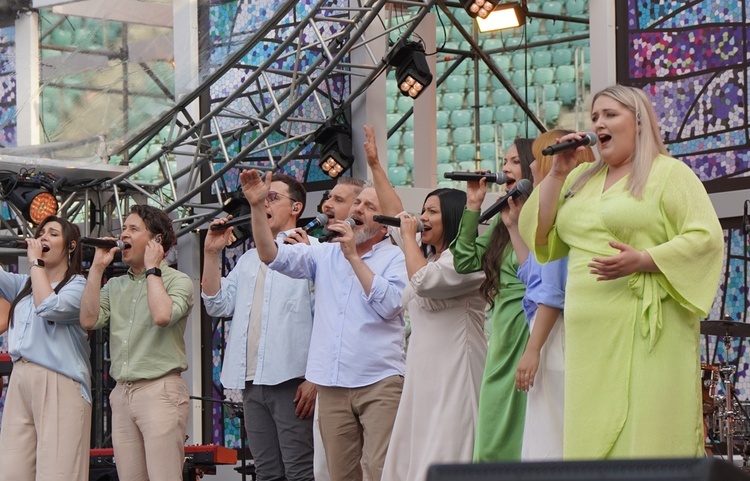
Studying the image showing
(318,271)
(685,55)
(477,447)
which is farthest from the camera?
(685,55)

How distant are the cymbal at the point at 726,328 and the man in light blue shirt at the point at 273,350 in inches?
102

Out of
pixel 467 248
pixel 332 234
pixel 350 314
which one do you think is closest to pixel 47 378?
pixel 350 314

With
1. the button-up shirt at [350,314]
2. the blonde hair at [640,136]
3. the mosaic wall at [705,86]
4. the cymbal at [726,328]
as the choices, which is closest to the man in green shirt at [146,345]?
the button-up shirt at [350,314]

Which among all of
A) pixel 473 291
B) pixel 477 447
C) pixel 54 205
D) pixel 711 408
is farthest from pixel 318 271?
pixel 54 205

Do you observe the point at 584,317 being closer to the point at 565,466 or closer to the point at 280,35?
the point at 565,466

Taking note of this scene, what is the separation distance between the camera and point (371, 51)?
8516 mm

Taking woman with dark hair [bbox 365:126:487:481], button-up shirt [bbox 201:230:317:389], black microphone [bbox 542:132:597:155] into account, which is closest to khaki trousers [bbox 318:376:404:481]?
woman with dark hair [bbox 365:126:487:481]

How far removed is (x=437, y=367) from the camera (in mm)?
4574

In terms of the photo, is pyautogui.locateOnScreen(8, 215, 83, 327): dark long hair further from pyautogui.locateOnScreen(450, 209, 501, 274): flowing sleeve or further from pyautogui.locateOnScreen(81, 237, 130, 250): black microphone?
pyautogui.locateOnScreen(450, 209, 501, 274): flowing sleeve

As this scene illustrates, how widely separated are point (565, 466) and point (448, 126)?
1075 cm

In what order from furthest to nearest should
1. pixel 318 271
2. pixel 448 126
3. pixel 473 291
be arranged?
pixel 448 126
pixel 318 271
pixel 473 291

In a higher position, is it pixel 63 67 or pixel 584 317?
pixel 63 67

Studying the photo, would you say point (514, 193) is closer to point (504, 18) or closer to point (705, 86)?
point (705, 86)

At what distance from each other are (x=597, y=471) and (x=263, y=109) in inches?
289
